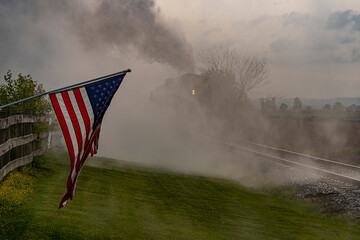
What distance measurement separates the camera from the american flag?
572cm

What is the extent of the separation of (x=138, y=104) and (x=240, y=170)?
91.2 ft

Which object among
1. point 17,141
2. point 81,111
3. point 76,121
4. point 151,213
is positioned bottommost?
point 151,213

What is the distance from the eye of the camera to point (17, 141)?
979 centimetres

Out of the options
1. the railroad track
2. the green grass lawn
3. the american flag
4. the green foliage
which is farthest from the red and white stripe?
the railroad track

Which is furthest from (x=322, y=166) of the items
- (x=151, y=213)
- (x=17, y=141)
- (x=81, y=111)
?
(x=81, y=111)

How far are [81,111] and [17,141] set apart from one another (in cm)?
468

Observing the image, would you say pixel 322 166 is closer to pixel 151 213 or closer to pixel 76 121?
pixel 151 213

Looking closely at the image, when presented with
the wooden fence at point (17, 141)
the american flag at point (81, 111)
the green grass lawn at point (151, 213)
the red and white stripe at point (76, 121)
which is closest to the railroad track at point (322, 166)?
the green grass lawn at point (151, 213)

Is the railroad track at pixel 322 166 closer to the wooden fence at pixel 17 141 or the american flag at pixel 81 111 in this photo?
the wooden fence at pixel 17 141

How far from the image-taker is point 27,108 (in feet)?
38.7

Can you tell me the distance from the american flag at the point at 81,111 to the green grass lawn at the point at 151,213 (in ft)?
4.51

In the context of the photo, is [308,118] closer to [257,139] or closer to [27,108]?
[257,139]

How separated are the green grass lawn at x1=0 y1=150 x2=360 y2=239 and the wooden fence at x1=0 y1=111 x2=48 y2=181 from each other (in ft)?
1.60

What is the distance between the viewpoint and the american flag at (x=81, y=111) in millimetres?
5723
